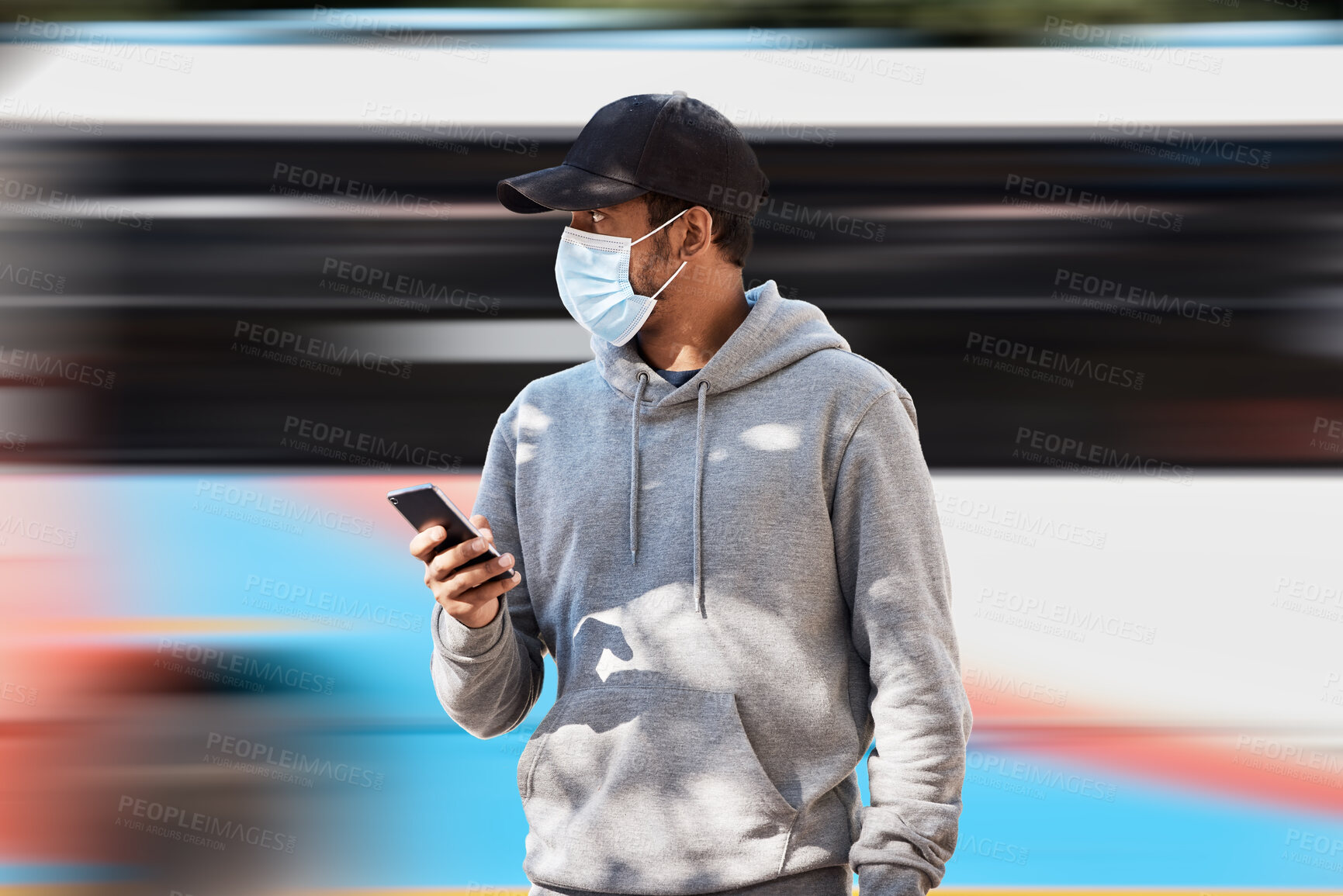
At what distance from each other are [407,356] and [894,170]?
4.39ft

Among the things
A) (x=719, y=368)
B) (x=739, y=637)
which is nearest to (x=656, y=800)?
(x=739, y=637)

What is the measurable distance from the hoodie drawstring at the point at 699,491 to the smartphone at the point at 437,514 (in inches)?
10.7

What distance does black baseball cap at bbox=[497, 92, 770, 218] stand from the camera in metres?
1.71

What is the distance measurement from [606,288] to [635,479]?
0.34 metres

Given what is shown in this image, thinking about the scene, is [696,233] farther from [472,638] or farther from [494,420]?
[494,420]

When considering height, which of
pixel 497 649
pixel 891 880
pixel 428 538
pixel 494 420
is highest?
pixel 494 420

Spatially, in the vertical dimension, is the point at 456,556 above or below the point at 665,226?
below

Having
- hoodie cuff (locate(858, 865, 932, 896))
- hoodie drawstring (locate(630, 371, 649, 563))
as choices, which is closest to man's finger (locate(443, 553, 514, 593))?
hoodie drawstring (locate(630, 371, 649, 563))

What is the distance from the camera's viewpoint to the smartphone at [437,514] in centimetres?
153

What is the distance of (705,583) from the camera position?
164cm

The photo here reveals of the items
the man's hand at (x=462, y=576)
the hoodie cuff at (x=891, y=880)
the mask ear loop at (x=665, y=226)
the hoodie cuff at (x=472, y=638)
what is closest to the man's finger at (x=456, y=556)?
the man's hand at (x=462, y=576)

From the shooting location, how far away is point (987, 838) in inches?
112

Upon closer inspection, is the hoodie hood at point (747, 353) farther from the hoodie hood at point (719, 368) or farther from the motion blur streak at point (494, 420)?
the motion blur streak at point (494, 420)

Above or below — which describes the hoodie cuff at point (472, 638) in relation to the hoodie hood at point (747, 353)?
below
